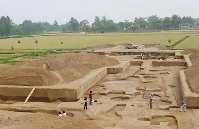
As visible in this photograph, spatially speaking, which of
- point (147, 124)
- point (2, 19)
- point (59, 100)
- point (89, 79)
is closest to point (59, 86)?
point (59, 100)

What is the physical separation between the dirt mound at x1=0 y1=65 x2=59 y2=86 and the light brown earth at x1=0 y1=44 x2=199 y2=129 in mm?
1095

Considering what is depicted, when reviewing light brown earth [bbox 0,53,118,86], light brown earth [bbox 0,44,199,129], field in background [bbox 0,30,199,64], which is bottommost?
light brown earth [bbox 0,44,199,129]

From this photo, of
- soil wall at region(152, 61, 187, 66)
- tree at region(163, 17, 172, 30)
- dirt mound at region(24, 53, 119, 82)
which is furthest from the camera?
tree at region(163, 17, 172, 30)

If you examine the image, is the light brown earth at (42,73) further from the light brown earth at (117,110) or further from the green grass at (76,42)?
the green grass at (76,42)

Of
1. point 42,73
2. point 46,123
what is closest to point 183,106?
point 46,123

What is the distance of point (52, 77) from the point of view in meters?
17.1

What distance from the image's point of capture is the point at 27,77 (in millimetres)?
16547

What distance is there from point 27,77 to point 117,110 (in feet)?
18.1

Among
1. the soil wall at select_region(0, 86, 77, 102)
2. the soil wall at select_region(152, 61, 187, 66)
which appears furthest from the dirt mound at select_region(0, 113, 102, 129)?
the soil wall at select_region(152, 61, 187, 66)

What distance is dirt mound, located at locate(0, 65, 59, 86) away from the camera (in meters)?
16.4

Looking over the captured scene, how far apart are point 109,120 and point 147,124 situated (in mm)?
1436

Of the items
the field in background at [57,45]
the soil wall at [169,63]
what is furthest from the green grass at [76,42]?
the soil wall at [169,63]

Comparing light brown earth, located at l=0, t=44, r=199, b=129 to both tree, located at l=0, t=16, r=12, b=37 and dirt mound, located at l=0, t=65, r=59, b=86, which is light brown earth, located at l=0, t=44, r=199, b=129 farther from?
tree, located at l=0, t=16, r=12, b=37

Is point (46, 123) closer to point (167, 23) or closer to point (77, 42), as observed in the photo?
point (77, 42)
